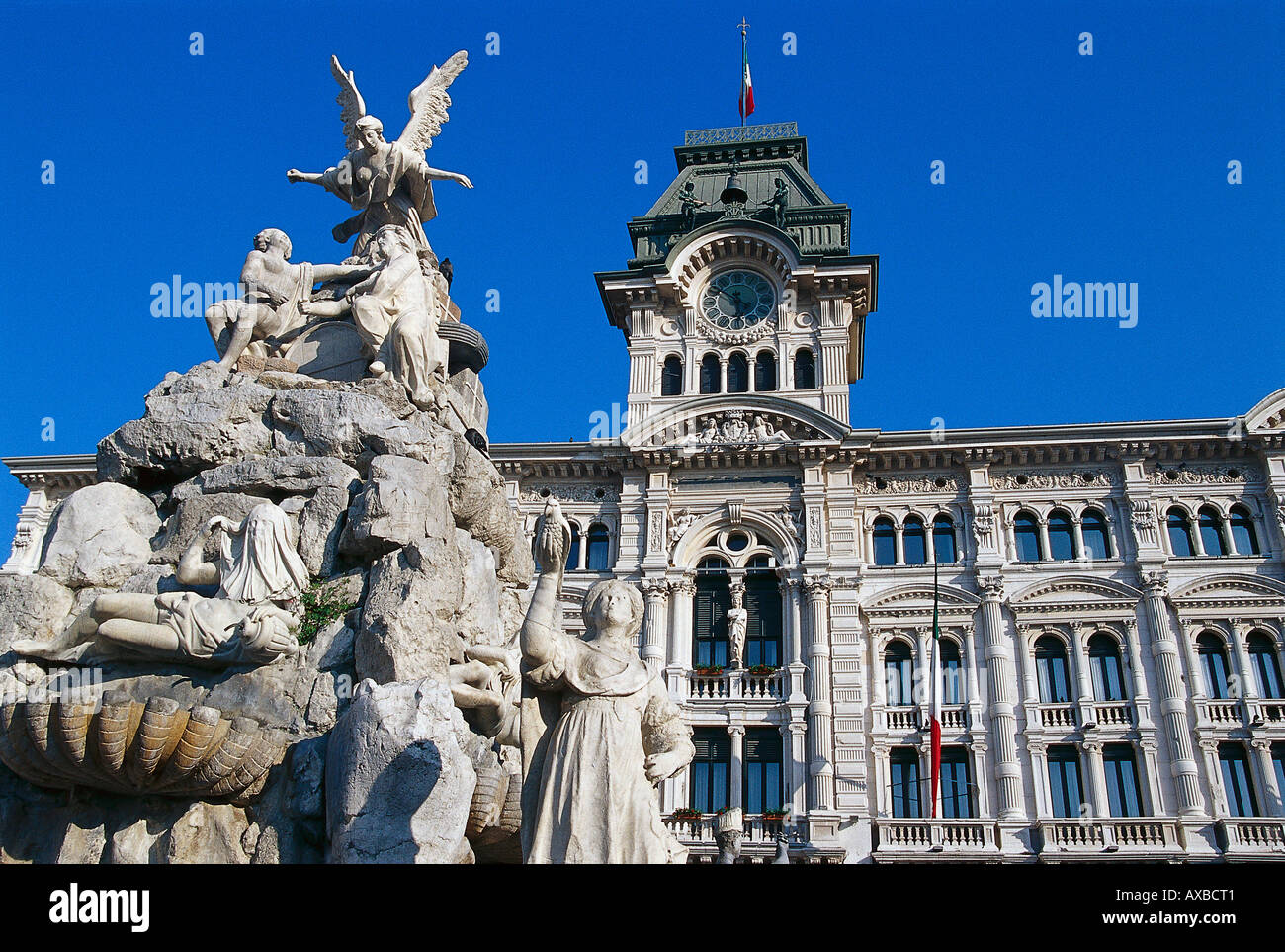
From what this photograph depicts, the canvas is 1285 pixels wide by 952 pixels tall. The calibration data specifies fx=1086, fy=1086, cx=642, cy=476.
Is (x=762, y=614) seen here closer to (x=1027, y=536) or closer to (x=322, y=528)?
(x=1027, y=536)

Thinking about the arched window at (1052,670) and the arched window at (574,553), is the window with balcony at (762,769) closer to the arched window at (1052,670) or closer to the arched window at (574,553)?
the arched window at (574,553)

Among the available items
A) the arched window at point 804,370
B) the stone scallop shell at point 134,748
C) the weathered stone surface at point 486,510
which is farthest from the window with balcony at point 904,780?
the stone scallop shell at point 134,748

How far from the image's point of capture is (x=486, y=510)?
9836mm

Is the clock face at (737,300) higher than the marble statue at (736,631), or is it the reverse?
the clock face at (737,300)

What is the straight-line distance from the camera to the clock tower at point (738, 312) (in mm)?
32375

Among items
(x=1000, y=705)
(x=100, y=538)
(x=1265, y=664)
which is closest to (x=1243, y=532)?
(x=1265, y=664)

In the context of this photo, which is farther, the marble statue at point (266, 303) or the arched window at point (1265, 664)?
the arched window at point (1265, 664)

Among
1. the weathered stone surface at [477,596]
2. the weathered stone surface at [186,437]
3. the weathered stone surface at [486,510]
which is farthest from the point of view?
the weathered stone surface at [486,510]

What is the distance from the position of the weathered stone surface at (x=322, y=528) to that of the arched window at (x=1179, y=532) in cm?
2746

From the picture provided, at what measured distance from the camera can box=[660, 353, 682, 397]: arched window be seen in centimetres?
3425

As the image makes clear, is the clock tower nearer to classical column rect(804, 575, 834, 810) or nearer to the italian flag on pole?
classical column rect(804, 575, 834, 810)

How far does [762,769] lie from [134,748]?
23.5 meters
